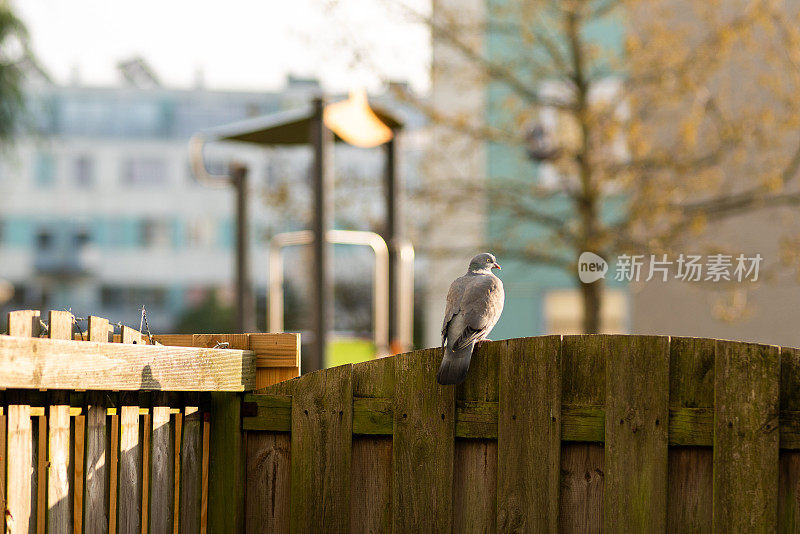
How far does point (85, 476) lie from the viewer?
2.69 metres

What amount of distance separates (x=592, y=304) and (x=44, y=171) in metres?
44.0

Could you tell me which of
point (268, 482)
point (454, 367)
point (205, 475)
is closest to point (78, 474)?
point (205, 475)

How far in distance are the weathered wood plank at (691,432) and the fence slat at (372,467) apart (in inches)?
35.3

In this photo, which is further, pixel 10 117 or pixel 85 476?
pixel 10 117

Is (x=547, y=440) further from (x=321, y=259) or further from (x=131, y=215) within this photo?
(x=131, y=215)

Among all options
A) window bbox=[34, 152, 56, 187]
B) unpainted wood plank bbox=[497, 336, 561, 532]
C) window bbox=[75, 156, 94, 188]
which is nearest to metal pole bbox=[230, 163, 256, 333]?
unpainted wood plank bbox=[497, 336, 561, 532]

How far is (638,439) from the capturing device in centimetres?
309

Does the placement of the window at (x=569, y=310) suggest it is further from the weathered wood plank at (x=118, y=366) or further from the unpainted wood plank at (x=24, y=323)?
the unpainted wood plank at (x=24, y=323)

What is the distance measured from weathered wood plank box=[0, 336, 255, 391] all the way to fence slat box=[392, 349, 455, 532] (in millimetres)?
549

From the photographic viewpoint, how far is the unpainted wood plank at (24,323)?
2.42 meters

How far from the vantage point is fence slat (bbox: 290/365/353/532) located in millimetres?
3264

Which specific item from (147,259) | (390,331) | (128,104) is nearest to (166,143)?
(128,104)

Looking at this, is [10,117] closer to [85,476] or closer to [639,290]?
[639,290]

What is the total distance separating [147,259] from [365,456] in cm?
4904
